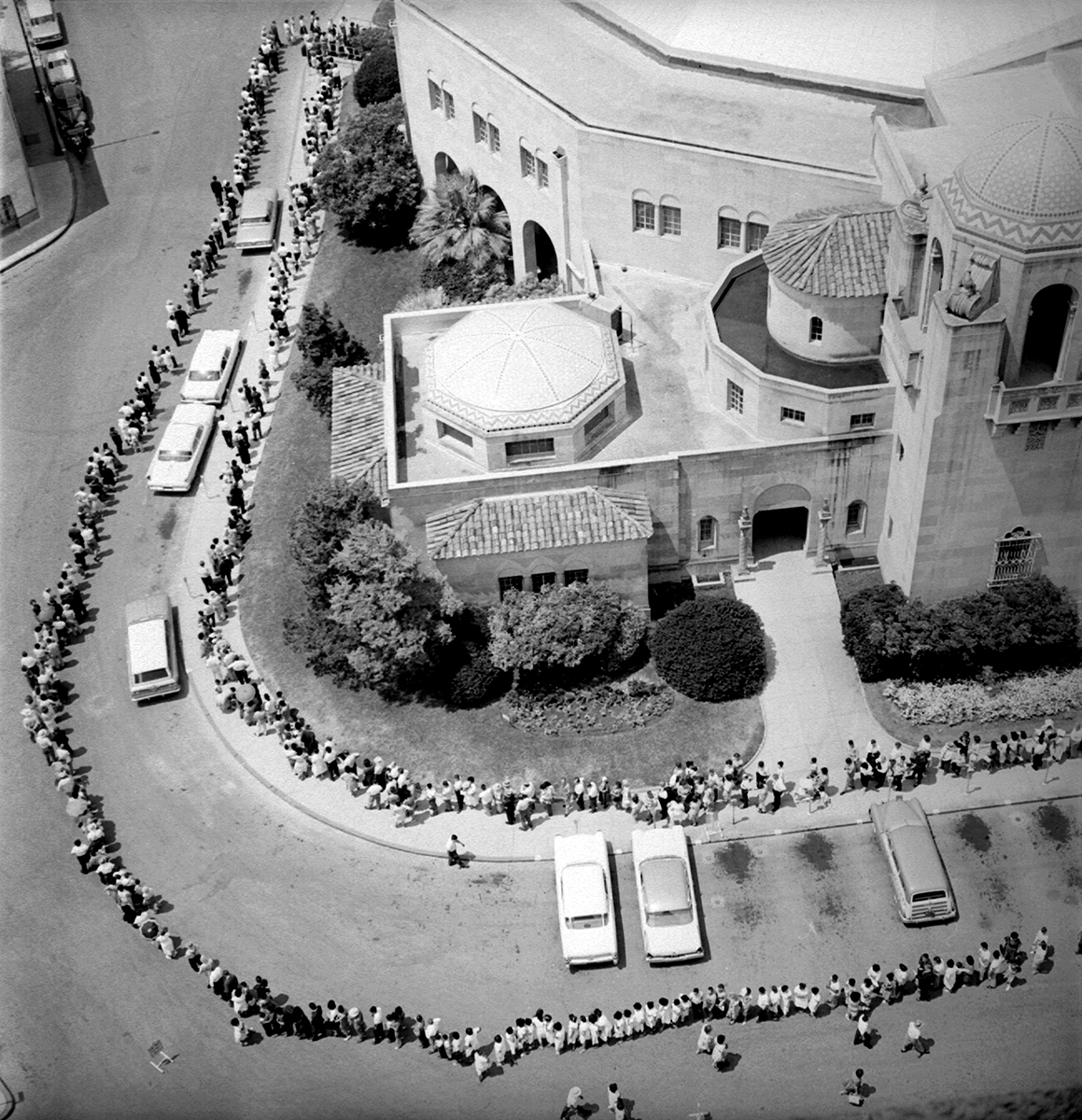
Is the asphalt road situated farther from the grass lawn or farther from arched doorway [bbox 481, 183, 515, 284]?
arched doorway [bbox 481, 183, 515, 284]

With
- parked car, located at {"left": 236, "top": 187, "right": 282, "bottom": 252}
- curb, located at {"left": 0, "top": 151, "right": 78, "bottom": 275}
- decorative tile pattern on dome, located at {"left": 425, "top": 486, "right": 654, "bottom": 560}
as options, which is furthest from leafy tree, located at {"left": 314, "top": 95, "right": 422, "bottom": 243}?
decorative tile pattern on dome, located at {"left": 425, "top": 486, "right": 654, "bottom": 560}

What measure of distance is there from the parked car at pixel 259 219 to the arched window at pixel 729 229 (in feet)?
94.2

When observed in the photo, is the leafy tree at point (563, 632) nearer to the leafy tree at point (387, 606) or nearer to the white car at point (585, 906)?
the leafy tree at point (387, 606)

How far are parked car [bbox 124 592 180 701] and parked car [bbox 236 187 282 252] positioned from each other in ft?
94.6

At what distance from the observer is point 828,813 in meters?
53.9

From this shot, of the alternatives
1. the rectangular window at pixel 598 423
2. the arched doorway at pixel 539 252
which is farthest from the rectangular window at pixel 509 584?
the arched doorway at pixel 539 252

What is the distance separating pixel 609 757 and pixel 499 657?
5.61 meters

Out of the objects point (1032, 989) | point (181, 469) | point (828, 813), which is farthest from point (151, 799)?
point (1032, 989)

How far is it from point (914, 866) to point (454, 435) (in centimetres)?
2414

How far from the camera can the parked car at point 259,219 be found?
84.3 meters

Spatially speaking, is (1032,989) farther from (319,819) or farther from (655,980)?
(319,819)

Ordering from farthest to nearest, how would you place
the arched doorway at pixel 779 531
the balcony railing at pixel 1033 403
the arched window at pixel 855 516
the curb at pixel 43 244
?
the curb at pixel 43 244 < the arched doorway at pixel 779 531 < the arched window at pixel 855 516 < the balcony railing at pixel 1033 403

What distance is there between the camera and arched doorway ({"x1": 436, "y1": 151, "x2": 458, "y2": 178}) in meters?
82.4

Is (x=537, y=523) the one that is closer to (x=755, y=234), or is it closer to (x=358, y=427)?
(x=358, y=427)
